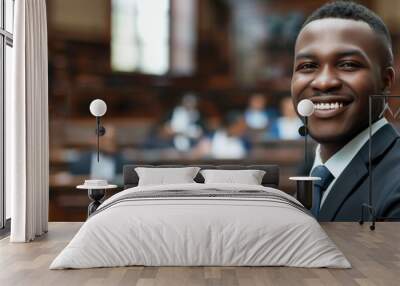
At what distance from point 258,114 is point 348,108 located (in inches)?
41.8

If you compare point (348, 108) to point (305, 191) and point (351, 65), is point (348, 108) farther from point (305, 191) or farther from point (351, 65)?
point (305, 191)

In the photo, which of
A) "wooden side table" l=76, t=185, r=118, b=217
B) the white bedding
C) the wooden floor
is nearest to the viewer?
the wooden floor

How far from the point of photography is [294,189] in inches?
285

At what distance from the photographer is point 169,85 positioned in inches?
285

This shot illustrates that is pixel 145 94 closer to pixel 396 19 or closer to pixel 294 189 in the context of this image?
pixel 294 189

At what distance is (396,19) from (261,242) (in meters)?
4.00

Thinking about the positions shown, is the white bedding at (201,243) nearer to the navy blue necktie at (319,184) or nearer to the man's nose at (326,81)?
the navy blue necktie at (319,184)

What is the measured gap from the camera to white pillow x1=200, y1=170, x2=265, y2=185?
685 centimetres

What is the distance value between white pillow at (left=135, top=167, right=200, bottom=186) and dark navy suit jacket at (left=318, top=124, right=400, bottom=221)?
1.64 metres

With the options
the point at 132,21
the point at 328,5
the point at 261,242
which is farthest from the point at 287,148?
the point at 261,242

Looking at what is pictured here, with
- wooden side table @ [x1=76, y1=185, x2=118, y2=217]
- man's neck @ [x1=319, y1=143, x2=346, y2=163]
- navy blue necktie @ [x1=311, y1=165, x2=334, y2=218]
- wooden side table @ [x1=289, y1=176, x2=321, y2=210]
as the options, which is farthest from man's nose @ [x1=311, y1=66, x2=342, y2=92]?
wooden side table @ [x1=76, y1=185, x2=118, y2=217]

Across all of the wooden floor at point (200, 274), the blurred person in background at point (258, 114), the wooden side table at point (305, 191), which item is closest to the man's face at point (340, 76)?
the blurred person in background at point (258, 114)

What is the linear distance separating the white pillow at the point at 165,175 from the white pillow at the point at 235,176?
211mm

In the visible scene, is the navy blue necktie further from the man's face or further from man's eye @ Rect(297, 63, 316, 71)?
man's eye @ Rect(297, 63, 316, 71)
